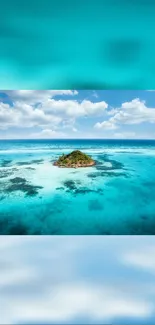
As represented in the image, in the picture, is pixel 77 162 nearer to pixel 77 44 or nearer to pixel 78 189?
pixel 78 189

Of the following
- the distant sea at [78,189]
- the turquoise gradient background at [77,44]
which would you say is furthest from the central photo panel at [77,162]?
the turquoise gradient background at [77,44]

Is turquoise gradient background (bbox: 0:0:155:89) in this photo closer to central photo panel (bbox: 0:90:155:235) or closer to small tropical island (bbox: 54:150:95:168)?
central photo panel (bbox: 0:90:155:235)

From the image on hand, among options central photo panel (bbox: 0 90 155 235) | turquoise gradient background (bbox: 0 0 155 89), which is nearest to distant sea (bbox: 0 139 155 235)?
central photo panel (bbox: 0 90 155 235)

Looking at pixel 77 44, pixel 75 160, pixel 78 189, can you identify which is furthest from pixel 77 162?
pixel 77 44

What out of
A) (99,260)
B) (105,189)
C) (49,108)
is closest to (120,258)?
(99,260)

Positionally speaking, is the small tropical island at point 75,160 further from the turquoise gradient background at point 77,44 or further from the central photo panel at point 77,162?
the turquoise gradient background at point 77,44
